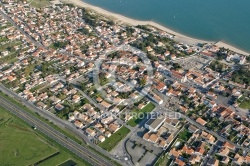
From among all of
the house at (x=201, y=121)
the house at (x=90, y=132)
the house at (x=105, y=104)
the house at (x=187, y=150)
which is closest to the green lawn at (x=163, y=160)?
the house at (x=187, y=150)

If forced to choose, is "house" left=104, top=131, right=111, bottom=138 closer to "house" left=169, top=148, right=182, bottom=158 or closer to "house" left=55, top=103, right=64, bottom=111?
"house" left=169, top=148, right=182, bottom=158

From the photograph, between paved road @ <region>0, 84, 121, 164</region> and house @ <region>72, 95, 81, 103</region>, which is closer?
paved road @ <region>0, 84, 121, 164</region>

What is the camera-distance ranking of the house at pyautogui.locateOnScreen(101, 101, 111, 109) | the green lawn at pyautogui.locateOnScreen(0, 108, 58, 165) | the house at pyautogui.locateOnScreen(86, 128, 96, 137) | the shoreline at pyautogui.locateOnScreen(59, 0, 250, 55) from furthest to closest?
the shoreline at pyautogui.locateOnScreen(59, 0, 250, 55)
the house at pyautogui.locateOnScreen(101, 101, 111, 109)
the house at pyautogui.locateOnScreen(86, 128, 96, 137)
the green lawn at pyautogui.locateOnScreen(0, 108, 58, 165)

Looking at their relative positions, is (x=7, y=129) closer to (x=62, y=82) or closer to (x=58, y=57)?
(x=62, y=82)

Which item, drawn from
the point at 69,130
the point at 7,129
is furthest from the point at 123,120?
the point at 7,129

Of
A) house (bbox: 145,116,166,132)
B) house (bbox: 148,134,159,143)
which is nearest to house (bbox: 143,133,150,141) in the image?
house (bbox: 148,134,159,143)

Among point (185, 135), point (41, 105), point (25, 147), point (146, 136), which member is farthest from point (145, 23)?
point (25, 147)
